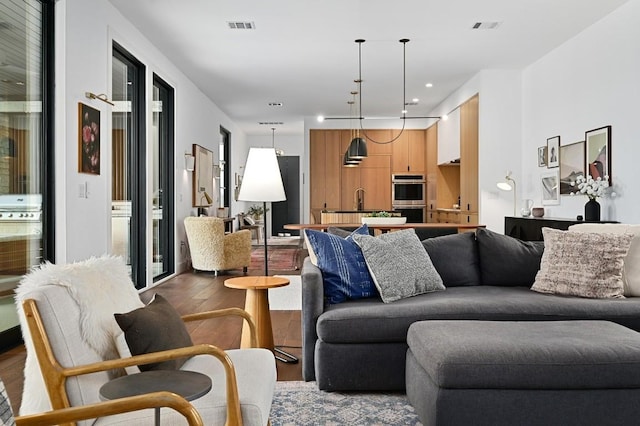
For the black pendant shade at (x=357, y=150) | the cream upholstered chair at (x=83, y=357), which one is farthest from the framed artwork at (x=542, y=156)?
the cream upholstered chair at (x=83, y=357)

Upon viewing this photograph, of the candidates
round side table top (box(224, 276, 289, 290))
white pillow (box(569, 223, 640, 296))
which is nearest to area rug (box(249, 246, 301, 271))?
round side table top (box(224, 276, 289, 290))

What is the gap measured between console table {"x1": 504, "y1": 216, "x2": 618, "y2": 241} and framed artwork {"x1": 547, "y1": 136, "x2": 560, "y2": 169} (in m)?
0.74

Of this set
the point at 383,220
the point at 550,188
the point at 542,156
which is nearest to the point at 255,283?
the point at 383,220

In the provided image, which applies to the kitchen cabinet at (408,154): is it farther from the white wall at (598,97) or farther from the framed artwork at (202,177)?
the white wall at (598,97)

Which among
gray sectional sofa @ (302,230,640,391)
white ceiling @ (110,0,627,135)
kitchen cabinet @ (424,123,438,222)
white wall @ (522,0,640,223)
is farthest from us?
kitchen cabinet @ (424,123,438,222)

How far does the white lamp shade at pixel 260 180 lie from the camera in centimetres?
354

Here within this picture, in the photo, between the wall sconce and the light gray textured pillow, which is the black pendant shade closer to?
the wall sconce

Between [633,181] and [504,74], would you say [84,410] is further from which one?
[504,74]

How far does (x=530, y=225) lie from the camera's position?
6.70 meters

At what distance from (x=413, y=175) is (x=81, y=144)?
8.47m

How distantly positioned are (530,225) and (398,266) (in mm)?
4011

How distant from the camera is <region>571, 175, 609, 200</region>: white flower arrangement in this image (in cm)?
549

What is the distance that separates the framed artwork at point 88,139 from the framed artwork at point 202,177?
3.74 meters

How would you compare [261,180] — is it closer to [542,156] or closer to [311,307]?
[311,307]
